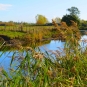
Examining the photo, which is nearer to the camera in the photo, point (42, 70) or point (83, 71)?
point (42, 70)

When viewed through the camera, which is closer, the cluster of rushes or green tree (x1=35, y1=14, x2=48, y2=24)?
the cluster of rushes

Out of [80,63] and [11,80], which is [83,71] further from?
[11,80]

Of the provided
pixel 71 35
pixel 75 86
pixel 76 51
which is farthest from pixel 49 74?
pixel 71 35

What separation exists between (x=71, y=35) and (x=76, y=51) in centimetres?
46

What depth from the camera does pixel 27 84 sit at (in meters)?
3.65

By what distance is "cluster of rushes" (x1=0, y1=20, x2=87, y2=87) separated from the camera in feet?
11.9

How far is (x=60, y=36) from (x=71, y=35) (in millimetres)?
229

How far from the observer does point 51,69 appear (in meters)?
4.12

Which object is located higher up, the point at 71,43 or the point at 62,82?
the point at 71,43

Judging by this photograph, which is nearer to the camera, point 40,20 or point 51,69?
point 51,69

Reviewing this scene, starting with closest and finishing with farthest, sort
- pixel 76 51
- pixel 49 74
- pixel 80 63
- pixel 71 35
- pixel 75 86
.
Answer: pixel 49 74 → pixel 75 86 → pixel 80 63 → pixel 76 51 → pixel 71 35

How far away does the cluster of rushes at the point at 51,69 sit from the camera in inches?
143

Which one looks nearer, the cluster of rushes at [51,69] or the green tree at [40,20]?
the cluster of rushes at [51,69]

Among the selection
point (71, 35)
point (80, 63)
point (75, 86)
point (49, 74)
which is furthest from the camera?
point (71, 35)
